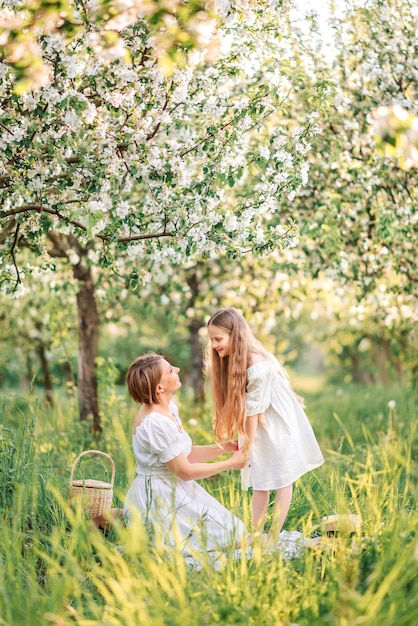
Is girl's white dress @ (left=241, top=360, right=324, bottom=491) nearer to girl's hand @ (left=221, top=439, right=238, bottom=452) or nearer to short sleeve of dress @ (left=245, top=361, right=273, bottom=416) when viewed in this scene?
short sleeve of dress @ (left=245, top=361, right=273, bottom=416)

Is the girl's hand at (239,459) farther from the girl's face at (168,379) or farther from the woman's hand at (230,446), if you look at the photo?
the girl's face at (168,379)

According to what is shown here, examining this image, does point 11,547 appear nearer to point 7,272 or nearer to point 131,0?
point 7,272

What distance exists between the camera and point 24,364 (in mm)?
20797

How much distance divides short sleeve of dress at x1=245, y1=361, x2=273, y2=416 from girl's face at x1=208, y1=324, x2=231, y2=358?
0.23 m

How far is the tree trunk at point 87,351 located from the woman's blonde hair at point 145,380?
384 cm

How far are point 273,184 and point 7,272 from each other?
6.59 ft

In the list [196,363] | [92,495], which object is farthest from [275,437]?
[196,363]

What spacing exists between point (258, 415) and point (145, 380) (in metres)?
0.80

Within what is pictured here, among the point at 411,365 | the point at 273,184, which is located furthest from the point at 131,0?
the point at 411,365

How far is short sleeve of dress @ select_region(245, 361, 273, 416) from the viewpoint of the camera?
497cm

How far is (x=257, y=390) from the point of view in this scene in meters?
4.99

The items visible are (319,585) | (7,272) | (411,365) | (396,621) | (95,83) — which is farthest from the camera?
(411,365)

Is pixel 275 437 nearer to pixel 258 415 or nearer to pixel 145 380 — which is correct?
pixel 258 415

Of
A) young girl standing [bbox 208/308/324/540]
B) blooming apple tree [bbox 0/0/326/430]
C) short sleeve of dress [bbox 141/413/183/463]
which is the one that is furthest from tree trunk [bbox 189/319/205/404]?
short sleeve of dress [bbox 141/413/183/463]
